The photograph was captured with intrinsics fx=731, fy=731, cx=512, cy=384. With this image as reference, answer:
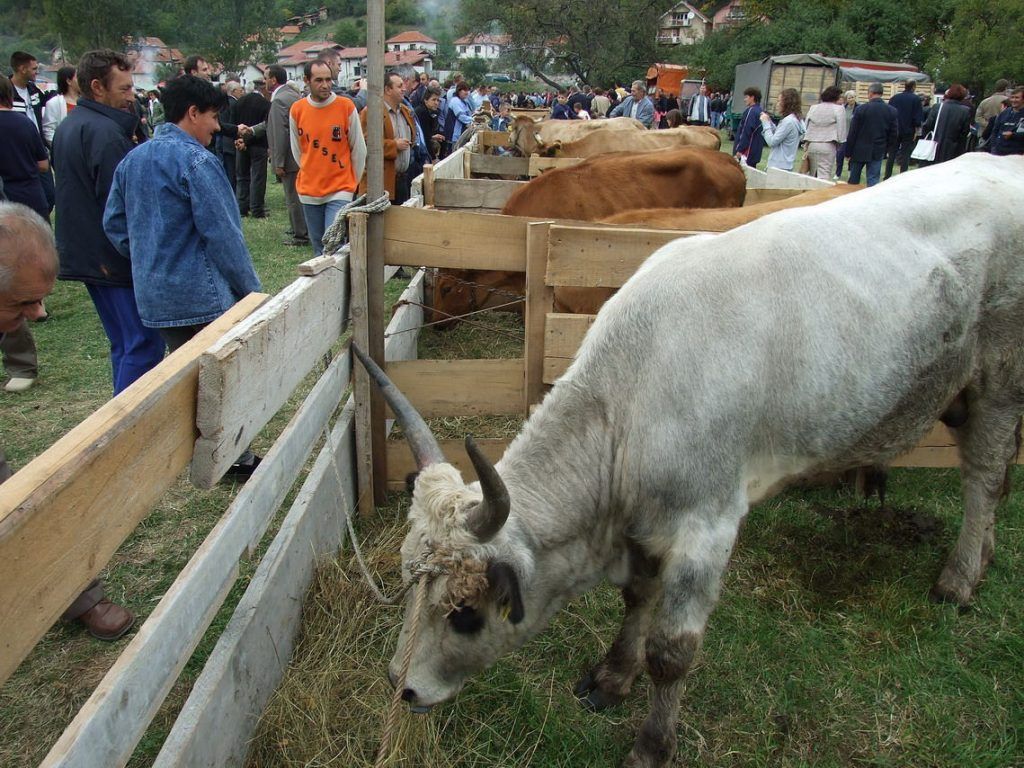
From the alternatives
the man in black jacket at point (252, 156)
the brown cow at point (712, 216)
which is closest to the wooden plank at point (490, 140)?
the man in black jacket at point (252, 156)

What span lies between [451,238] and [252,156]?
9902 millimetres

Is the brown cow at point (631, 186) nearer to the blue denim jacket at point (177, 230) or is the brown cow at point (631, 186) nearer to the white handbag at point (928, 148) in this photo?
the blue denim jacket at point (177, 230)

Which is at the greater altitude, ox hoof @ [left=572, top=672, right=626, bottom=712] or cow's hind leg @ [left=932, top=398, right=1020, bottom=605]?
cow's hind leg @ [left=932, top=398, right=1020, bottom=605]

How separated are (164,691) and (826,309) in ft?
8.26

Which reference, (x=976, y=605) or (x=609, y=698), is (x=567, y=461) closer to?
(x=609, y=698)

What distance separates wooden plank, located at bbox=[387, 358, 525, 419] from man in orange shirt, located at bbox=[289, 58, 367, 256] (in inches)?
142

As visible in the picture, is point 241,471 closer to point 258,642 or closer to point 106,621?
point 106,621

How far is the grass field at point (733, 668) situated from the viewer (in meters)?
2.73

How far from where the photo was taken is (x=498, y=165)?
1055 cm

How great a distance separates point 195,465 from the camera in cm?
203

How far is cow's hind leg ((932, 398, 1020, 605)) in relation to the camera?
356 cm

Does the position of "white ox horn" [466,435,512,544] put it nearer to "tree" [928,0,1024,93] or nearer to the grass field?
the grass field

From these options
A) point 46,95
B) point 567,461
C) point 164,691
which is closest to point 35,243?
point 164,691

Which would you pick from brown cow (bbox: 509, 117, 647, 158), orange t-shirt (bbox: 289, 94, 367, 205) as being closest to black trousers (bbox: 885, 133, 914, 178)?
brown cow (bbox: 509, 117, 647, 158)
